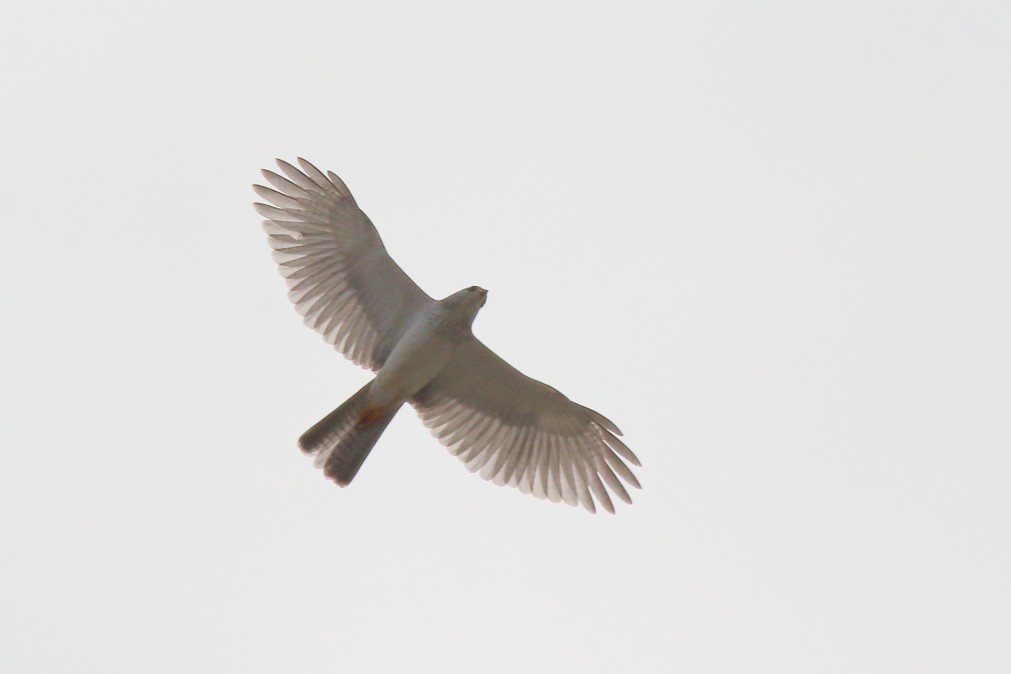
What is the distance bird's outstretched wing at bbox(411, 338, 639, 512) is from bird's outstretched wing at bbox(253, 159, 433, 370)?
35.4 inches

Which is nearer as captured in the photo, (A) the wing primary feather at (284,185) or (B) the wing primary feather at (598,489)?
(A) the wing primary feather at (284,185)

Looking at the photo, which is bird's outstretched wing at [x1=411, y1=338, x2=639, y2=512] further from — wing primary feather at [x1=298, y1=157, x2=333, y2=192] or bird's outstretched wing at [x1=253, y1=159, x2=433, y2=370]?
wing primary feather at [x1=298, y1=157, x2=333, y2=192]

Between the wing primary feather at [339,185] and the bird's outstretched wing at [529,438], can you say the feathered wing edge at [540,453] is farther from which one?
the wing primary feather at [339,185]

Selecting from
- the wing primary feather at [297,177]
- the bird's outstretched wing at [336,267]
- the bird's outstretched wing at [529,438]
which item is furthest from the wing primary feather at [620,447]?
the wing primary feather at [297,177]

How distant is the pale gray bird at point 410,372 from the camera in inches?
584

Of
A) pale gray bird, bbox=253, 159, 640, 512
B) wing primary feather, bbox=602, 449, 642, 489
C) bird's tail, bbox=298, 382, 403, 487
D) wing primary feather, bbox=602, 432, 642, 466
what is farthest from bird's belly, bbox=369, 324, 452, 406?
wing primary feather, bbox=602, 449, 642, 489

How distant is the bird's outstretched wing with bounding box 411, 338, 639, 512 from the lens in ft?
51.1

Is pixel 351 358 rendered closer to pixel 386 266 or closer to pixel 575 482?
pixel 386 266

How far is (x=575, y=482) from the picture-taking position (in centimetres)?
1587

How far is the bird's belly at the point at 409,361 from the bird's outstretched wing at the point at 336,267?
45 cm

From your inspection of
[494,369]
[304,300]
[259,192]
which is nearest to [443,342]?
[494,369]

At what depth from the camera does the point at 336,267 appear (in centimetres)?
1520

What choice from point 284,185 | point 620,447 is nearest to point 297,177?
point 284,185

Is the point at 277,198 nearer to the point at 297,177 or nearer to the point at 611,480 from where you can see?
the point at 297,177
